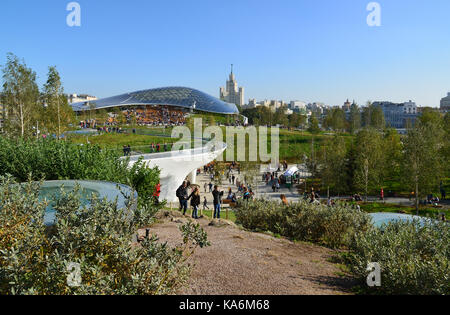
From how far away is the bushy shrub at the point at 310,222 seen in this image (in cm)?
739

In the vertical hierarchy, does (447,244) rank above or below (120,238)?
below

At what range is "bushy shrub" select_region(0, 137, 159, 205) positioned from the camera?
9102 millimetres

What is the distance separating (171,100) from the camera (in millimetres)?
69000

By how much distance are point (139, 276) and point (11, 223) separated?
1.54 metres

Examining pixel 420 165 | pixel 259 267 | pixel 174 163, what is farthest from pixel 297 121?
pixel 259 267

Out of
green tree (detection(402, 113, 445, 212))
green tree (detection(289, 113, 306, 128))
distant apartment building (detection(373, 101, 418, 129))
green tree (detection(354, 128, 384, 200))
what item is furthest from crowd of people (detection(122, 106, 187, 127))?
distant apartment building (detection(373, 101, 418, 129))

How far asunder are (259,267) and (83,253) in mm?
2609

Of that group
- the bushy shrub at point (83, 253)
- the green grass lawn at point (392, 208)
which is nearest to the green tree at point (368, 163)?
the green grass lawn at point (392, 208)

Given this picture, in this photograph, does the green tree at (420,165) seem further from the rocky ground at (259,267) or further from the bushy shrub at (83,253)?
the bushy shrub at (83,253)

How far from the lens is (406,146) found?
1898 cm

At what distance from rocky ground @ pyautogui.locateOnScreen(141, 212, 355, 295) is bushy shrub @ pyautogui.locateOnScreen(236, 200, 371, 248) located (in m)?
0.57

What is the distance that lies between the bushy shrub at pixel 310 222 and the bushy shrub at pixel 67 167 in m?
3.14
